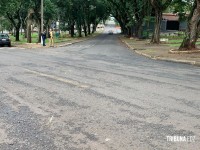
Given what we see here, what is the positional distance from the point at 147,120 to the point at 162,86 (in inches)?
157

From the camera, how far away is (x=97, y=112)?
732 cm

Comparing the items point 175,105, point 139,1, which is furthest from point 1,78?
point 139,1

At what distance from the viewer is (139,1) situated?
5194 cm

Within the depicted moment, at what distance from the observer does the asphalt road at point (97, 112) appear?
5.57 m

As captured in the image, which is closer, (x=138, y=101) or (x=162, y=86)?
(x=138, y=101)

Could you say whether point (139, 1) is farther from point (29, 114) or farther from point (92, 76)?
point (29, 114)

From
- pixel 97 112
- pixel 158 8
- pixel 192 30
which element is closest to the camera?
pixel 97 112

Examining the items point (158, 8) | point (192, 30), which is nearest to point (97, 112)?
point (192, 30)

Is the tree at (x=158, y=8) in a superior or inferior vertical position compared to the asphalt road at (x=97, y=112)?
superior

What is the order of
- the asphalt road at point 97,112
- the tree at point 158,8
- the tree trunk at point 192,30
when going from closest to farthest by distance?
1. the asphalt road at point 97,112
2. the tree trunk at point 192,30
3. the tree at point 158,8

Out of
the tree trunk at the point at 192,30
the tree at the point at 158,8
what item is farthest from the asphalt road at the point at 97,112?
the tree at the point at 158,8

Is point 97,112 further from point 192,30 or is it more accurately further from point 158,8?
point 158,8

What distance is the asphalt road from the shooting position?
5.57m

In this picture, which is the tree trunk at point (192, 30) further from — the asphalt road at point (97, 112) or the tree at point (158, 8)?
the asphalt road at point (97, 112)
